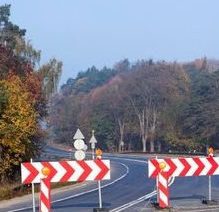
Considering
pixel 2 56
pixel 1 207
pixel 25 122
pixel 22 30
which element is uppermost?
pixel 22 30

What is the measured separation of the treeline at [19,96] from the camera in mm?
34594

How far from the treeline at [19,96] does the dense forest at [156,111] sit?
28.5 metres

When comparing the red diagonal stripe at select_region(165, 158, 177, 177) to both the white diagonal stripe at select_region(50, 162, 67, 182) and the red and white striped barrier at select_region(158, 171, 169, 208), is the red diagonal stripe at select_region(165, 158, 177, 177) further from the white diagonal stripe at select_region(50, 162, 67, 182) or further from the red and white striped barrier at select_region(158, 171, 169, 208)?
the white diagonal stripe at select_region(50, 162, 67, 182)

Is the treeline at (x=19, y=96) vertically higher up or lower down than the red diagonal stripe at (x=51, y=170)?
higher up

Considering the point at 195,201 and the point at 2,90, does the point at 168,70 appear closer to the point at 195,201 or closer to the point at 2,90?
the point at 2,90

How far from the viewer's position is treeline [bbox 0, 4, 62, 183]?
1362 inches

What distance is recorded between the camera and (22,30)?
6216cm

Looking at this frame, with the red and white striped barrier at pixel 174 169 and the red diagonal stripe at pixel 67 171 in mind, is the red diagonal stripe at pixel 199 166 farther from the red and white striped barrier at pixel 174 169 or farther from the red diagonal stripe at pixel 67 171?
the red diagonal stripe at pixel 67 171

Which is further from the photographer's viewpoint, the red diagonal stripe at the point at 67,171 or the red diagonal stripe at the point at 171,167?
the red diagonal stripe at the point at 171,167

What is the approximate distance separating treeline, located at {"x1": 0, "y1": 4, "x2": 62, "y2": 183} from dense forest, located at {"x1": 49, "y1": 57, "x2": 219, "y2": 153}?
28532mm

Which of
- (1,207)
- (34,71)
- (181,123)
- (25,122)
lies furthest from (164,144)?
(1,207)

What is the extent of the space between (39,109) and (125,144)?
209ft

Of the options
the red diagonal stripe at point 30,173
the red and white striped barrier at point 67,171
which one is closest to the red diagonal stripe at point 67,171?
the red and white striped barrier at point 67,171

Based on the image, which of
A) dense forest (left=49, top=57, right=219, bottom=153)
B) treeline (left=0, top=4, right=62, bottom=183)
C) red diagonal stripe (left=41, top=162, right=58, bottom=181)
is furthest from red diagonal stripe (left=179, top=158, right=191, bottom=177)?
dense forest (left=49, top=57, right=219, bottom=153)
